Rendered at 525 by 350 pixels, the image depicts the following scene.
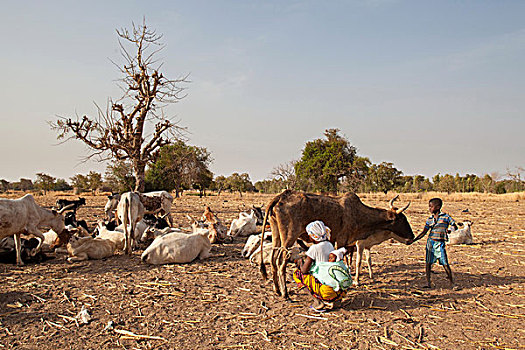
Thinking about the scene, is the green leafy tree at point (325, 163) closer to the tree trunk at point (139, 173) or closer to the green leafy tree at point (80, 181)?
the tree trunk at point (139, 173)

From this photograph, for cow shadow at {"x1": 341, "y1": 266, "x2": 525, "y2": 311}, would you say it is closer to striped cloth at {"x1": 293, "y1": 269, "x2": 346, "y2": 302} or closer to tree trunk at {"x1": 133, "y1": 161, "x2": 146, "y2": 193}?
striped cloth at {"x1": 293, "y1": 269, "x2": 346, "y2": 302}

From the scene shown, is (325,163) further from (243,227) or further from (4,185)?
(4,185)

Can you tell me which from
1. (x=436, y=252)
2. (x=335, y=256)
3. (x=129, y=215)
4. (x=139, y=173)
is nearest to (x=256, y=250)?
(x=335, y=256)

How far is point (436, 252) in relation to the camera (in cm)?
652

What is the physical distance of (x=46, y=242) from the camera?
9.57 meters

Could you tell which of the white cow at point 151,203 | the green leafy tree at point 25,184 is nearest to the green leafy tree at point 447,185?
the white cow at point 151,203

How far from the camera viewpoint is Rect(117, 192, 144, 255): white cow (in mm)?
9422

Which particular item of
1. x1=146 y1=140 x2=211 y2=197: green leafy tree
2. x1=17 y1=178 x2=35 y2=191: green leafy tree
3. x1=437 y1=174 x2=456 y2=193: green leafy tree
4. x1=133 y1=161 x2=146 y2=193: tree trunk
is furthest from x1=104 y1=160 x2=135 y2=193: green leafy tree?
x1=437 y1=174 x2=456 y2=193: green leafy tree

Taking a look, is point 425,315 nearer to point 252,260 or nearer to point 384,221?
point 384,221

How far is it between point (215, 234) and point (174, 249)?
10.0ft

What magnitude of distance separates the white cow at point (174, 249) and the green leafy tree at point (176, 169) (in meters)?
34.3

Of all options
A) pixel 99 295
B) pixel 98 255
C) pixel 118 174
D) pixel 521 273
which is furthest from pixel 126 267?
pixel 118 174

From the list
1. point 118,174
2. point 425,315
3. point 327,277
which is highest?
point 118,174

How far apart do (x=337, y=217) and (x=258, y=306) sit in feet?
7.64
